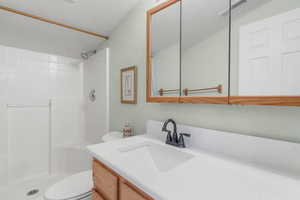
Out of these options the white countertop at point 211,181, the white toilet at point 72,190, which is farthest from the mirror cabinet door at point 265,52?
the white toilet at point 72,190

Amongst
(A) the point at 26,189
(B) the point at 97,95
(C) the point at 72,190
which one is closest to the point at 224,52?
(C) the point at 72,190

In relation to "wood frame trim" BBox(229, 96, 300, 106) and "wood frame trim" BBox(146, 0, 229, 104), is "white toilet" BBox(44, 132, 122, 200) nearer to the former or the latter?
"wood frame trim" BBox(146, 0, 229, 104)

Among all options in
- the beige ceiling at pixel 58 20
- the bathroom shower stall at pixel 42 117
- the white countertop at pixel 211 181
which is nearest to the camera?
the white countertop at pixel 211 181

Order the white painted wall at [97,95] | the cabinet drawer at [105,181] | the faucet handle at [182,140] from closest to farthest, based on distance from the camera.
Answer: the cabinet drawer at [105,181]
the faucet handle at [182,140]
the white painted wall at [97,95]

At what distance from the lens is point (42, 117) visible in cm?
207

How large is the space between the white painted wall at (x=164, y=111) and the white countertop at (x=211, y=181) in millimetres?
211

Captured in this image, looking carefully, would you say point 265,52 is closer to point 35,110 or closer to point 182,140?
point 182,140

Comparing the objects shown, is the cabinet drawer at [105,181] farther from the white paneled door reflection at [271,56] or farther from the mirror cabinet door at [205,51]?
the white paneled door reflection at [271,56]

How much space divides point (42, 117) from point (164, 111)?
1910mm

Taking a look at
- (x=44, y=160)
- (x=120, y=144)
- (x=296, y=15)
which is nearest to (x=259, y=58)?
(x=296, y=15)

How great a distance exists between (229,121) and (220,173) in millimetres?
339

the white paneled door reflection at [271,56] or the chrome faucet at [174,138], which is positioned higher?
the white paneled door reflection at [271,56]

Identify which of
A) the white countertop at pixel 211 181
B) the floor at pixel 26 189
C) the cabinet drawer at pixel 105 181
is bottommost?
the floor at pixel 26 189

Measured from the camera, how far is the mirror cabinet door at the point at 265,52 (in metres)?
0.64
